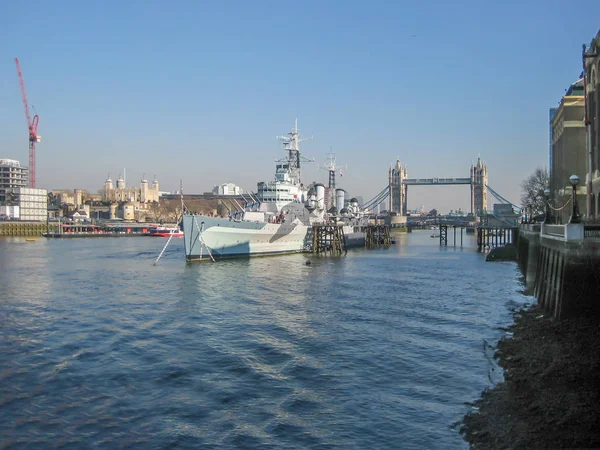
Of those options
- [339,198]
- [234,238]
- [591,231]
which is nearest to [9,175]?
[339,198]

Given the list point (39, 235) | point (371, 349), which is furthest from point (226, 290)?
point (39, 235)

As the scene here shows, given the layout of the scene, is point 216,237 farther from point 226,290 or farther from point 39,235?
point 39,235

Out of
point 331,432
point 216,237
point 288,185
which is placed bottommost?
point 331,432

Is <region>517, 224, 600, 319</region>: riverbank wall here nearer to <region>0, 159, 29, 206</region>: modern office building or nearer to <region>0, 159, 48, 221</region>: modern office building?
<region>0, 159, 48, 221</region>: modern office building

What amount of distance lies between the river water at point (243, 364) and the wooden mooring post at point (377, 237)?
4861 centimetres

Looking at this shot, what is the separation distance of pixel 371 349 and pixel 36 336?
10775 mm

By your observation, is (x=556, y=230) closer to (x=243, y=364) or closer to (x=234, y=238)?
(x=243, y=364)

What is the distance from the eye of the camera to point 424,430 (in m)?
10.0

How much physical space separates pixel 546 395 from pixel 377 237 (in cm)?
7529

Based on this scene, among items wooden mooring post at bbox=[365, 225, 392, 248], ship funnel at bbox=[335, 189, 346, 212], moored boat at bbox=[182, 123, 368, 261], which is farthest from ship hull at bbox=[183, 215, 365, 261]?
ship funnel at bbox=[335, 189, 346, 212]

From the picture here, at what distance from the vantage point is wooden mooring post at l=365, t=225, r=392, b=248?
78.6m

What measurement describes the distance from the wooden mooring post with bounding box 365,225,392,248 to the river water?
48608mm

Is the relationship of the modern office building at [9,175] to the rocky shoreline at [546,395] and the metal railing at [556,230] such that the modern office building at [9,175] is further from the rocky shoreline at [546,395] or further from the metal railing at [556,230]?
the rocky shoreline at [546,395]

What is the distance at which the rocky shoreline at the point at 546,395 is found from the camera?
870 centimetres
